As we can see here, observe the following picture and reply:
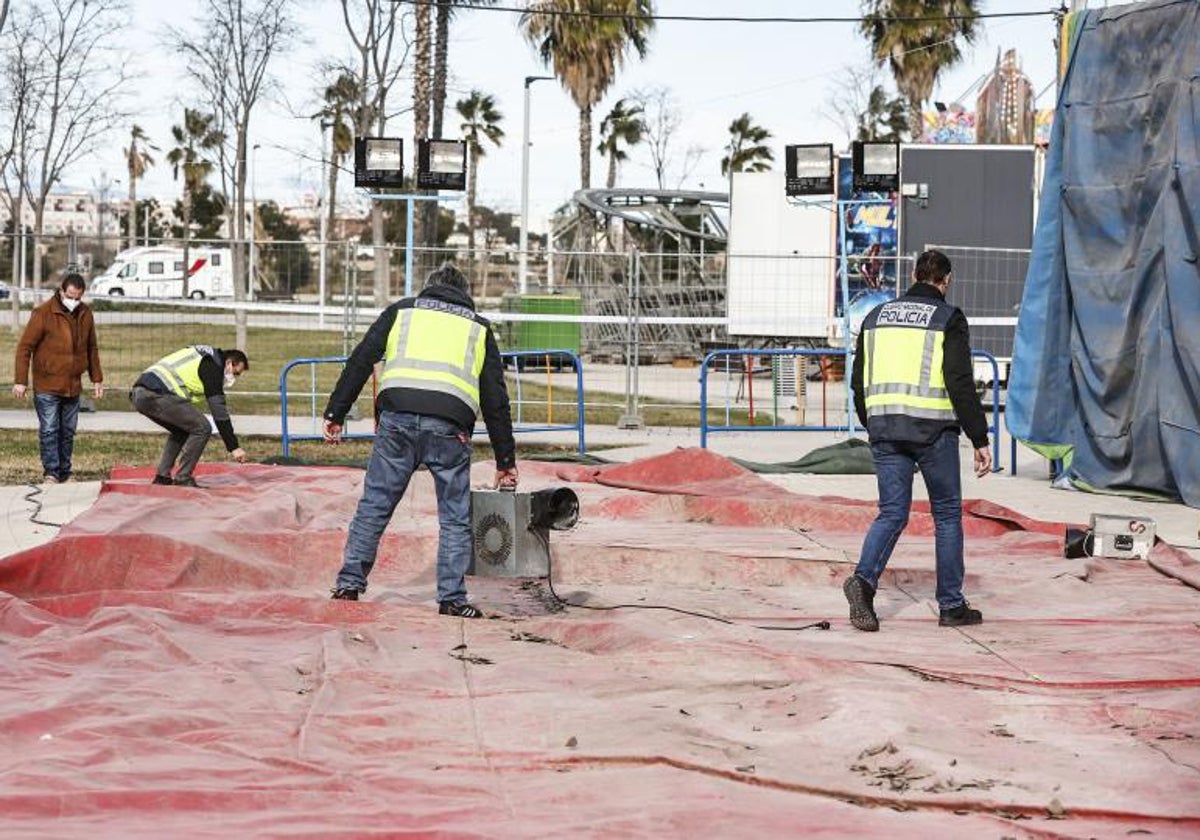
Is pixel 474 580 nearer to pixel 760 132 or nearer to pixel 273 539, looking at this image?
pixel 273 539

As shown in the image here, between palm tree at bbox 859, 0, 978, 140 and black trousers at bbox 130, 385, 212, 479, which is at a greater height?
palm tree at bbox 859, 0, 978, 140

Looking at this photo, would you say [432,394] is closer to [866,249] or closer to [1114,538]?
[1114,538]

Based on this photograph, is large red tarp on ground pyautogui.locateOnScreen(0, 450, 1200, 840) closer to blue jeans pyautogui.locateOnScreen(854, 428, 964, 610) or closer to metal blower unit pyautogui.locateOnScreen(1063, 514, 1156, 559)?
metal blower unit pyautogui.locateOnScreen(1063, 514, 1156, 559)

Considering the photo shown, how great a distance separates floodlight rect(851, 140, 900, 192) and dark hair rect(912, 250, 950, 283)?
927 cm

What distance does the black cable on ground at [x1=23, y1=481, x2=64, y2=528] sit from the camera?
11398 millimetres

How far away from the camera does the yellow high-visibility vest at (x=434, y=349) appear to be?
27.3ft

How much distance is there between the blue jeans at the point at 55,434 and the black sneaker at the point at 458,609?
21.1ft

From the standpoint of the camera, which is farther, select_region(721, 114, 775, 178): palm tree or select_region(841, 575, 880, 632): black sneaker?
select_region(721, 114, 775, 178): palm tree

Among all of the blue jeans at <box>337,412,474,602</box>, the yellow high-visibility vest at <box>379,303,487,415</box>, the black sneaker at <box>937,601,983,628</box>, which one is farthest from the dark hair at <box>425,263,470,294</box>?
the black sneaker at <box>937,601,983,628</box>

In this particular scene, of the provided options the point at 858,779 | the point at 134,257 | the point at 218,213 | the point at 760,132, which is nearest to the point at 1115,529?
the point at 858,779

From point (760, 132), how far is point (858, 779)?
57.3 metres

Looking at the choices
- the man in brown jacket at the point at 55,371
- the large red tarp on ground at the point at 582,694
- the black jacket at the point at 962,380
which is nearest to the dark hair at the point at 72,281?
the man in brown jacket at the point at 55,371

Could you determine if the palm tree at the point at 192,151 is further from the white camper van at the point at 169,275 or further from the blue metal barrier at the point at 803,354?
the blue metal barrier at the point at 803,354

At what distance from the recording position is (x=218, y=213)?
86.1m
